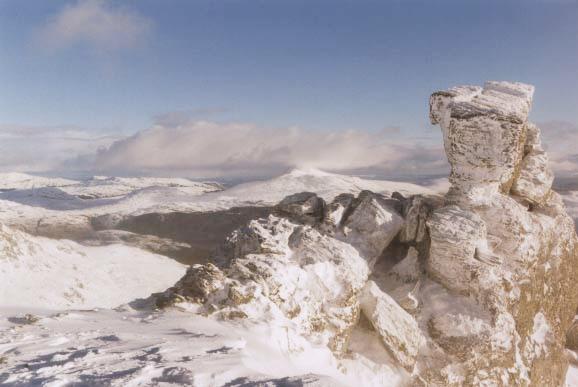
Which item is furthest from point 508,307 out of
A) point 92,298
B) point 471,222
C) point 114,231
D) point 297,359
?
point 114,231

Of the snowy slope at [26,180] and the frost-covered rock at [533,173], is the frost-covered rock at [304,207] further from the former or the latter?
the snowy slope at [26,180]

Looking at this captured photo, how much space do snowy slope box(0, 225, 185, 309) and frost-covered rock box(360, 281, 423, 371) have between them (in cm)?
821

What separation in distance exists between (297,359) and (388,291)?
4.30 m

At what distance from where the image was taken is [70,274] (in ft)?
44.7

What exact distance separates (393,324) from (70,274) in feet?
33.8

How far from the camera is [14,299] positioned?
419 inches

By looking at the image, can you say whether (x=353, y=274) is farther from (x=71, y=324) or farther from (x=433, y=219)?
(x=71, y=324)

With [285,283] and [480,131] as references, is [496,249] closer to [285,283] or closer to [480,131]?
[480,131]

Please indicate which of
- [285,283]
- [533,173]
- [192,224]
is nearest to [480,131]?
[533,173]

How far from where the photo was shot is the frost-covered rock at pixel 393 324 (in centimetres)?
900

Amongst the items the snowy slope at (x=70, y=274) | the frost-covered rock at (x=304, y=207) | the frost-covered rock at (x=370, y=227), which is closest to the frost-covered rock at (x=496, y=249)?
the frost-covered rock at (x=370, y=227)

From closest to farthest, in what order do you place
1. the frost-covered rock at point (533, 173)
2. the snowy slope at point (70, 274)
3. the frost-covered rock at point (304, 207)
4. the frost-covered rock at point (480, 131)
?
the frost-covered rock at point (480, 131)
the frost-covered rock at point (304, 207)
the snowy slope at point (70, 274)
the frost-covered rock at point (533, 173)

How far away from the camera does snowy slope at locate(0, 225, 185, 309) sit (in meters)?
11.7

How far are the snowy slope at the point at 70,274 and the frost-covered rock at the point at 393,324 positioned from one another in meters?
8.21
